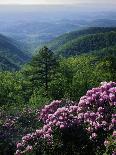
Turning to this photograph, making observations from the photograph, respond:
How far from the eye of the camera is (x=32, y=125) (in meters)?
21.4


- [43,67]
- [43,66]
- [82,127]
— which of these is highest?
[43,66]

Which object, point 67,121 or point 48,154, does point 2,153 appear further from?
point 67,121

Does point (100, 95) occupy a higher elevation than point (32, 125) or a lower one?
higher

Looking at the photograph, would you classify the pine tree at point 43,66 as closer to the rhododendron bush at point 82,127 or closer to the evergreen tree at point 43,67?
the evergreen tree at point 43,67

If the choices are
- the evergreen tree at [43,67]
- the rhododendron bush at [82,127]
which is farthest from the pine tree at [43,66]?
the rhododendron bush at [82,127]

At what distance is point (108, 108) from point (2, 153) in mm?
5866

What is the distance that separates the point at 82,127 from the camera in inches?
622

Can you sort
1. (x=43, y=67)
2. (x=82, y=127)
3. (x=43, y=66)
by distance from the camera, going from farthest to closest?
1. (x=43, y=66)
2. (x=43, y=67)
3. (x=82, y=127)

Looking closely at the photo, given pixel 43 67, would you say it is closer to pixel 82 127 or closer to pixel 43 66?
pixel 43 66

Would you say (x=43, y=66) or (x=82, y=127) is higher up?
(x=43, y=66)

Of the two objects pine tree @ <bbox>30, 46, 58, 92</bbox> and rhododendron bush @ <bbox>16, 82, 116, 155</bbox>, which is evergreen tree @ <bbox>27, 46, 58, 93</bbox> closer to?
pine tree @ <bbox>30, 46, 58, 92</bbox>

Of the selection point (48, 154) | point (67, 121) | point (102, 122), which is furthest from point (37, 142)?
point (102, 122)

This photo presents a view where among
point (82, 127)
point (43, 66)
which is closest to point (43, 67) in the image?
Result: point (43, 66)

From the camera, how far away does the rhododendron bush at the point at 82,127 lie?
1519cm
